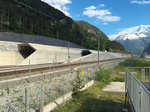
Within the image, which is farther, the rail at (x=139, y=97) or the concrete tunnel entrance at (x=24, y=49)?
the concrete tunnel entrance at (x=24, y=49)

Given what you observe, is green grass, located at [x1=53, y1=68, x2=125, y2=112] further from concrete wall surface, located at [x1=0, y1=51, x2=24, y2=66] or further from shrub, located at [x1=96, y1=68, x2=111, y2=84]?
concrete wall surface, located at [x1=0, y1=51, x2=24, y2=66]

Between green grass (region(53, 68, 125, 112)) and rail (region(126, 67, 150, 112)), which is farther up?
rail (region(126, 67, 150, 112))

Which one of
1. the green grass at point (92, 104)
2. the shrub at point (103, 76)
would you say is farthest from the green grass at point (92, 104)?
the shrub at point (103, 76)

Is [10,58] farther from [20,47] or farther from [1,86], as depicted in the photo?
[1,86]

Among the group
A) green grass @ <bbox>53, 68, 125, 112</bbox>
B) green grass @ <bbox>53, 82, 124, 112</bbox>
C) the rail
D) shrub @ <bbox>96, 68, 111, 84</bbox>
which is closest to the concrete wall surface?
shrub @ <bbox>96, 68, 111, 84</bbox>

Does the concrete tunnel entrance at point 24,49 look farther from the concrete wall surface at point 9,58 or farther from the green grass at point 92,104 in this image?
the green grass at point 92,104

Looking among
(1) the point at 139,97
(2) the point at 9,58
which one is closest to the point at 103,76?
(1) the point at 139,97

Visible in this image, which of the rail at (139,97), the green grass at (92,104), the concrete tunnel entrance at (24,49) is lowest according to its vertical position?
the green grass at (92,104)

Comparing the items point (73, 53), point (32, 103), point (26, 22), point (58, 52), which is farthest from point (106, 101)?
point (26, 22)

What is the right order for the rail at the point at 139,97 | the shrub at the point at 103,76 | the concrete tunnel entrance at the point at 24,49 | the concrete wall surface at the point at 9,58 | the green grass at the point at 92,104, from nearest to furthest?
the rail at the point at 139,97, the green grass at the point at 92,104, the shrub at the point at 103,76, the concrete wall surface at the point at 9,58, the concrete tunnel entrance at the point at 24,49

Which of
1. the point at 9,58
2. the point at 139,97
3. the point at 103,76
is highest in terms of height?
the point at 9,58

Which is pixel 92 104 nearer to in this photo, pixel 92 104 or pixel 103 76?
pixel 92 104

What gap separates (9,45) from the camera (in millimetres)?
29594

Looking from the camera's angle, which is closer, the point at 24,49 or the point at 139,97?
the point at 139,97
